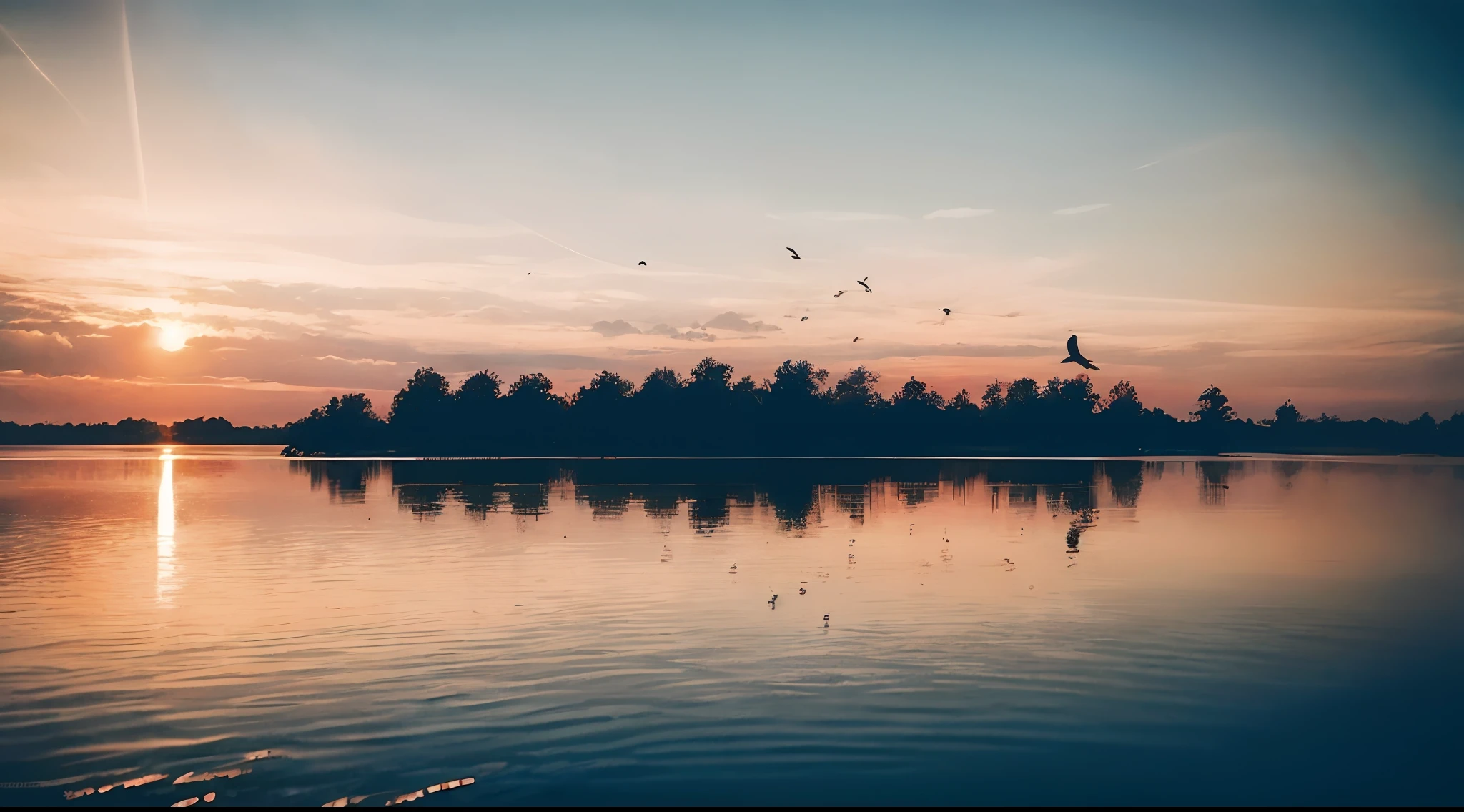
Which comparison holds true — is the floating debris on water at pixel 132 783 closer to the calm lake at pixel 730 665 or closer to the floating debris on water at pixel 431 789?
the calm lake at pixel 730 665

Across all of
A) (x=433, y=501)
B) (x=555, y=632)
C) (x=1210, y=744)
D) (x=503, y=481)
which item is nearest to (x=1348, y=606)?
(x=1210, y=744)

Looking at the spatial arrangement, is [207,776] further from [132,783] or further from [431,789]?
[431,789]

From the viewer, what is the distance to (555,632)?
20.8m

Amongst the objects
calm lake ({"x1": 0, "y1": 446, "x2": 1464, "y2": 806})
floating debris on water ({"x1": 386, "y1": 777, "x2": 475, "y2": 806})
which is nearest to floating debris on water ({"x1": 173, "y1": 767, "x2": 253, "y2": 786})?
calm lake ({"x1": 0, "y1": 446, "x2": 1464, "y2": 806})

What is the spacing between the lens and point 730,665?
17906 mm

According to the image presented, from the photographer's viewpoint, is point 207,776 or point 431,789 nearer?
point 431,789

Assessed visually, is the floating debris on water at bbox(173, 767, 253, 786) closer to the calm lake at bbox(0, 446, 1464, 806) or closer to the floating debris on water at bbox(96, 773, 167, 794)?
the calm lake at bbox(0, 446, 1464, 806)

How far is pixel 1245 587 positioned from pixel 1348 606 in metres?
2.86

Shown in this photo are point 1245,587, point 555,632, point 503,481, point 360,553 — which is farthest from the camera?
point 503,481

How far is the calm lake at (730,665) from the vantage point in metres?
12.5

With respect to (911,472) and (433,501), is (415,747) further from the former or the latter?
(911,472)

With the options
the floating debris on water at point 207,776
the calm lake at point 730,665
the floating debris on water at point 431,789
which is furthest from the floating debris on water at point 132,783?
the floating debris on water at point 431,789

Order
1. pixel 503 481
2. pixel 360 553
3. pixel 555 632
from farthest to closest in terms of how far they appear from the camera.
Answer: pixel 503 481, pixel 360 553, pixel 555 632

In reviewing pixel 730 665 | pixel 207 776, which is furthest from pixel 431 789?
pixel 730 665
